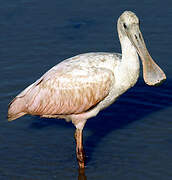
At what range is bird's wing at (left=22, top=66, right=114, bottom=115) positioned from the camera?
9.62 m

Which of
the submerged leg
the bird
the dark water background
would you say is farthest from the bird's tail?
the submerged leg

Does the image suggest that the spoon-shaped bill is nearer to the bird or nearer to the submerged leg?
the bird

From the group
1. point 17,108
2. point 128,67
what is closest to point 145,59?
point 128,67

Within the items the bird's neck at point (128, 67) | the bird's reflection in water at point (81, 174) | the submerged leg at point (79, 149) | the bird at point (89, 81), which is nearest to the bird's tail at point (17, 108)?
the bird at point (89, 81)

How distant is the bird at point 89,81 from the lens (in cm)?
956

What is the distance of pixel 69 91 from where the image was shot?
389 inches

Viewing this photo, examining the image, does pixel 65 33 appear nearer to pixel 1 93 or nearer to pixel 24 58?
pixel 24 58

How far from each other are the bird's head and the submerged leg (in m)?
1.43

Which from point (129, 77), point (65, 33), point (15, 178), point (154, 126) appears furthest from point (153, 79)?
point (65, 33)

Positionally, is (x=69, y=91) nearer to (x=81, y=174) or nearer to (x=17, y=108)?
(x=17, y=108)

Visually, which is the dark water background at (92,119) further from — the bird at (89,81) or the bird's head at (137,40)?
the bird's head at (137,40)

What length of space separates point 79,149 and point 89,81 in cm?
123

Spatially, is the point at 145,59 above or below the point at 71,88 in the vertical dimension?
above

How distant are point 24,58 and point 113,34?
199 centimetres
